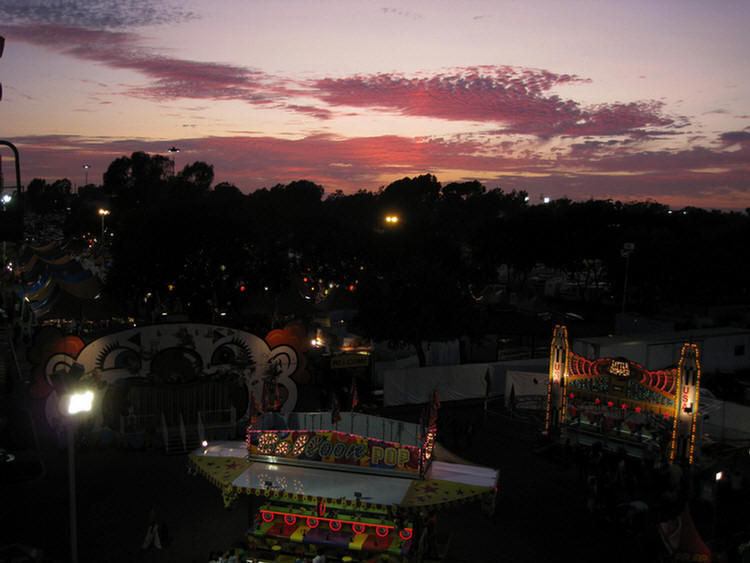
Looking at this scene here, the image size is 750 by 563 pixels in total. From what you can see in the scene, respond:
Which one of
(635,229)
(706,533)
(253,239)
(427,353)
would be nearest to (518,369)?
(427,353)

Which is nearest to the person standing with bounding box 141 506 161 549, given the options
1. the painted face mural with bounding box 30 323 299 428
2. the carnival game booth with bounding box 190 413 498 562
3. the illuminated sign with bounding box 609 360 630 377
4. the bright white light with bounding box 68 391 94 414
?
the carnival game booth with bounding box 190 413 498 562

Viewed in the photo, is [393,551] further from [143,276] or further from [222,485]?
[143,276]

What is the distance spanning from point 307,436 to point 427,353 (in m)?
17.1

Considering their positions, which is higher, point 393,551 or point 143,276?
point 143,276

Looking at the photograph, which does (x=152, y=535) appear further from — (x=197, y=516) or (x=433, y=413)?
(x=433, y=413)

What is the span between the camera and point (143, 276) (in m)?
37.0

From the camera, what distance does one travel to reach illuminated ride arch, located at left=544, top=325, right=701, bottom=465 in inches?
735

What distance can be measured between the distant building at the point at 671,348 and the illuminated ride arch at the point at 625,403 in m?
3.41

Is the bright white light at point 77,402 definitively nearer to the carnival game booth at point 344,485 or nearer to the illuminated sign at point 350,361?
the carnival game booth at point 344,485

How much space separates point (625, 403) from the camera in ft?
65.6

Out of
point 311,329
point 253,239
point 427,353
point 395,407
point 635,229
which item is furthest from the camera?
point 635,229

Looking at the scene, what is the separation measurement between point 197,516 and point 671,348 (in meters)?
20.5

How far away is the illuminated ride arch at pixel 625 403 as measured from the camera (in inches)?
735

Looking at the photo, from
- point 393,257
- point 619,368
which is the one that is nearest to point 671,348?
point 619,368
